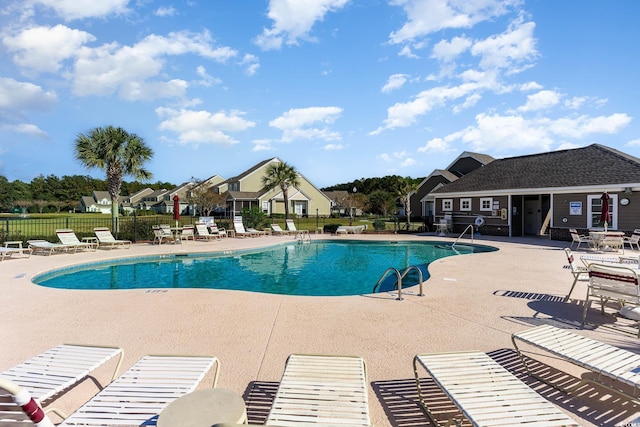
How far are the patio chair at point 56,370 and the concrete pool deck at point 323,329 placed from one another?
0.40 m

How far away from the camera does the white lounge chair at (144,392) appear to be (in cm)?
229

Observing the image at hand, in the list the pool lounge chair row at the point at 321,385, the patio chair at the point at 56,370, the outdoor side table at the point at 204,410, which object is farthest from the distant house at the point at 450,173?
the outdoor side table at the point at 204,410

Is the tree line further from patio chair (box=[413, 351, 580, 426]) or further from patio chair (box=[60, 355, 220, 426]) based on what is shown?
patio chair (box=[413, 351, 580, 426])

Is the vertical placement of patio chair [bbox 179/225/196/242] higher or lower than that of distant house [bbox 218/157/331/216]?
lower

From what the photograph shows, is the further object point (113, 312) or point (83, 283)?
point (83, 283)

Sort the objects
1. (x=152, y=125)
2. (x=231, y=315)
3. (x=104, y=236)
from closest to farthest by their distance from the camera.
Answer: (x=231, y=315)
(x=104, y=236)
(x=152, y=125)

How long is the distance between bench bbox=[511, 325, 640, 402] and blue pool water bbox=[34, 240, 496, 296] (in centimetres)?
543

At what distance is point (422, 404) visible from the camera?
309cm

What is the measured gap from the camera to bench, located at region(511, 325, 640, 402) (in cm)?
297

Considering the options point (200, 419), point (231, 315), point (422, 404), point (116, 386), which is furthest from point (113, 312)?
point (422, 404)

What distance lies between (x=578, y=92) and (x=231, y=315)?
15.0 meters

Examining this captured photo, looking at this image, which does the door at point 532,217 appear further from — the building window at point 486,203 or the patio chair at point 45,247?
the patio chair at point 45,247

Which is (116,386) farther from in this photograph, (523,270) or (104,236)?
(104,236)

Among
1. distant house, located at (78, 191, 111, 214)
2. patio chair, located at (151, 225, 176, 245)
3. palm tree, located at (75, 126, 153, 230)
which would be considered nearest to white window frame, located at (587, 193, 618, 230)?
patio chair, located at (151, 225, 176, 245)
